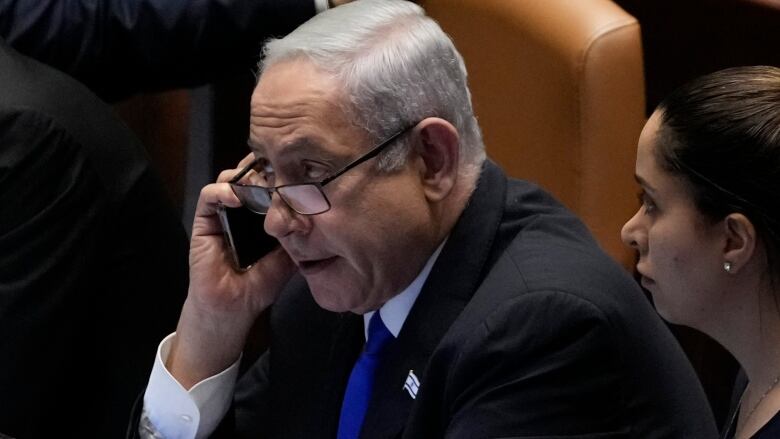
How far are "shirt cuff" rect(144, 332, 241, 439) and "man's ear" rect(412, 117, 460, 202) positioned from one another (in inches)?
17.9

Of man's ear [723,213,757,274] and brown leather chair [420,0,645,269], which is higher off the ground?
man's ear [723,213,757,274]

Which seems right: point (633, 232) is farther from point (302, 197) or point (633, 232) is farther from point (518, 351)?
point (302, 197)

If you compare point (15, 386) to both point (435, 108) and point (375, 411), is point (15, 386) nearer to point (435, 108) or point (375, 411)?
point (375, 411)

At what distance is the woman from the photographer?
120cm

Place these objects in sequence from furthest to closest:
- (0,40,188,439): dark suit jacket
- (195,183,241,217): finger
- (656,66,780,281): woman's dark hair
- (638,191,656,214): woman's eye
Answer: (0,40,188,439): dark suit jacket < (195,183,241,217): finger < (638,191,656,214): woman's eye < (656,66,780,281): woman's dark hair

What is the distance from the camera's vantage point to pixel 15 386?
5.61 ft

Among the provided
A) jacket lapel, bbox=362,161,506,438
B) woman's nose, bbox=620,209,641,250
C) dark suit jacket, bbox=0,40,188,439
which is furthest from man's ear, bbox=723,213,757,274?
dark suit jacket, bbox=0,40,188,439

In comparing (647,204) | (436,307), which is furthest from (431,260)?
(647,204)

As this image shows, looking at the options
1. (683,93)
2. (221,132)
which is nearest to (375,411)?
(683,93)

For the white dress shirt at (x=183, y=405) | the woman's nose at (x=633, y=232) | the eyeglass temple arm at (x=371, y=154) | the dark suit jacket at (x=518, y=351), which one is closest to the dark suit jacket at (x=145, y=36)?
the white dress shirt at (x=183, y=405)

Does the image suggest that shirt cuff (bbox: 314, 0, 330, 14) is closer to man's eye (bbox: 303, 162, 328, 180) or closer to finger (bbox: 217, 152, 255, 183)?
finger (bbox: 217, 152, 255, 183)

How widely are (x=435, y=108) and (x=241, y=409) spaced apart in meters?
0.61

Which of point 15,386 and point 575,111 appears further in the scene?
point 575,111

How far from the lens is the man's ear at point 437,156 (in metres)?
1.36
